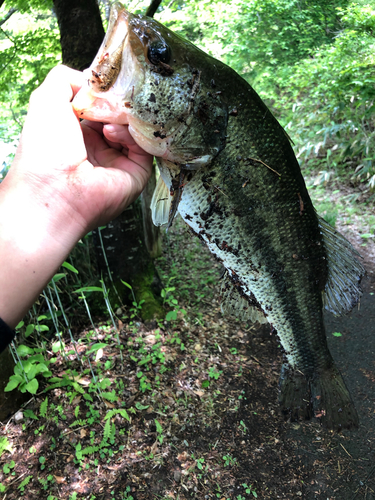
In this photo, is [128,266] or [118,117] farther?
[128,266]

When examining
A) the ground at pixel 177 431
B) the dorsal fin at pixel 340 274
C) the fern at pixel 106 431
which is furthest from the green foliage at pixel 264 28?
the fern at pixel 106 431

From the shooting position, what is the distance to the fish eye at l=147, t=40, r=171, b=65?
1.30 meters

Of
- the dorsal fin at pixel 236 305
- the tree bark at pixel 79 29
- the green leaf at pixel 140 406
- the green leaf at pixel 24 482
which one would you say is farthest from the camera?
the tree bark at pixel 79 29

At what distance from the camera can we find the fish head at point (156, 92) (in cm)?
129

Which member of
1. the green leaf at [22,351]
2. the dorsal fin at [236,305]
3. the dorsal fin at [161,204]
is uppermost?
the dorsal fin at [161,204]

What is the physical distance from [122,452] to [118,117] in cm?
259

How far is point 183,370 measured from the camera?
3.33 m

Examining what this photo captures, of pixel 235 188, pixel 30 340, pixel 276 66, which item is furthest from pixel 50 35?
pixel 276 66

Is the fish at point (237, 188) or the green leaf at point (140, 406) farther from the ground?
the fish at point (237, 188)

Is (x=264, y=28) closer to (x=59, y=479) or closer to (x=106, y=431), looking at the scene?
(x=106, y=431)

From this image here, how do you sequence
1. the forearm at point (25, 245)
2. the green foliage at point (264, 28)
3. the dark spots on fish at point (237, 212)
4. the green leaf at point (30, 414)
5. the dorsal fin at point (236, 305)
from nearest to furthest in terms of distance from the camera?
1. the forearm at point (25, 245)
2. the dark spots on fish at point (237, 212)
3. the dorsal fin at point (236, 305)
4. the green leaf at point (30, 414)
5. the green foliage at point (264, 28)

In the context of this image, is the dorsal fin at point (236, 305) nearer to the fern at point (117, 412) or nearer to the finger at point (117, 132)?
the finger at point (117, 132)

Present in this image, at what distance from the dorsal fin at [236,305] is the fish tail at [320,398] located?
45cm

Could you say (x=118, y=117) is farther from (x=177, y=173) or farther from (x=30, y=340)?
(x=30, y=340)
